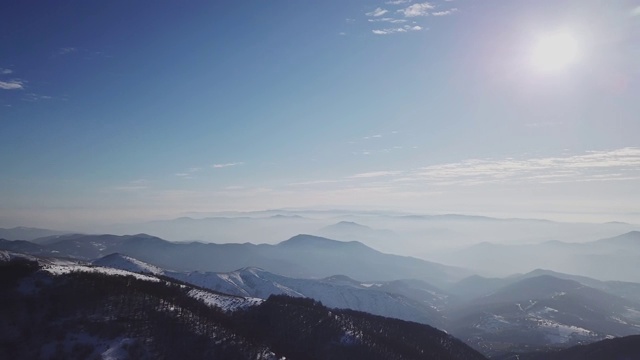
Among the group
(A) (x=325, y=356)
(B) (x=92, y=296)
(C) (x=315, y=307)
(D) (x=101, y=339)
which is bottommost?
(A) (x=325, y=356)

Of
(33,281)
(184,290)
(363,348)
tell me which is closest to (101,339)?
(33,281)

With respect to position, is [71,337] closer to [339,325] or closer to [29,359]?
[29,359]

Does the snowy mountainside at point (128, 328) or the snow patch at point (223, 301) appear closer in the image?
the snowy mountainside at point (128, 328)

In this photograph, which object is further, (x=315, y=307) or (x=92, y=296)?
(x=315, y=307)

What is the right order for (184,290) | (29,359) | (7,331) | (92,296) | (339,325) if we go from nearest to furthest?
(29,359) < (7,331) < (92,296) < (339,325) < (184,290)

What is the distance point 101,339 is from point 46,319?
74.2 ft

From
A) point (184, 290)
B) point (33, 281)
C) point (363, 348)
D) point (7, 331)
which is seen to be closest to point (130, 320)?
point (7, 331)

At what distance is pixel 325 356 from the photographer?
159 m

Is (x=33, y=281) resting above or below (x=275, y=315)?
above

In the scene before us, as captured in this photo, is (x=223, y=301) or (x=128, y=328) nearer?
(x=128, y=328)

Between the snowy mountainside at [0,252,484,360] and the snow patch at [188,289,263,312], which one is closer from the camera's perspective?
the snowy mountainside at [0,252,484,360]

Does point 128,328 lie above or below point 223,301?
above

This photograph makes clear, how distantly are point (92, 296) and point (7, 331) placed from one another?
2316 cm

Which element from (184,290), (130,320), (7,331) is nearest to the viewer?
(7,331)
